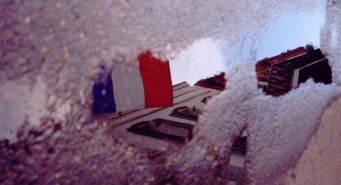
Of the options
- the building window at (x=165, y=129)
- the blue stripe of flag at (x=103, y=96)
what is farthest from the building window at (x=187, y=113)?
the blue stripe of flag at (x=103, y=96)

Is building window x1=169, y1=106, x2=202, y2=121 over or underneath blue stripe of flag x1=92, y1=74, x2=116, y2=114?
underneath

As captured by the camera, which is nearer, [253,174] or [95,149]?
[95,149]

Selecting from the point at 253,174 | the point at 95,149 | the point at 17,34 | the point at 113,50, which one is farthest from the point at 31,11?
the point at 253,174

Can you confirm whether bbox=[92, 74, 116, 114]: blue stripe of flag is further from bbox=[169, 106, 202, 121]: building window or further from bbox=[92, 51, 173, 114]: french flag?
bbox=[169, 106, 202, 121]: building window

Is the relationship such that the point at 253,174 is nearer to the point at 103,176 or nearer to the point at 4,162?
the point at 103,176

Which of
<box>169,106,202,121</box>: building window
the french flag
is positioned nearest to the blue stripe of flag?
the french flag

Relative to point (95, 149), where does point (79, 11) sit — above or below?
above

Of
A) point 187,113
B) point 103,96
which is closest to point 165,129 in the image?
point 187,113
